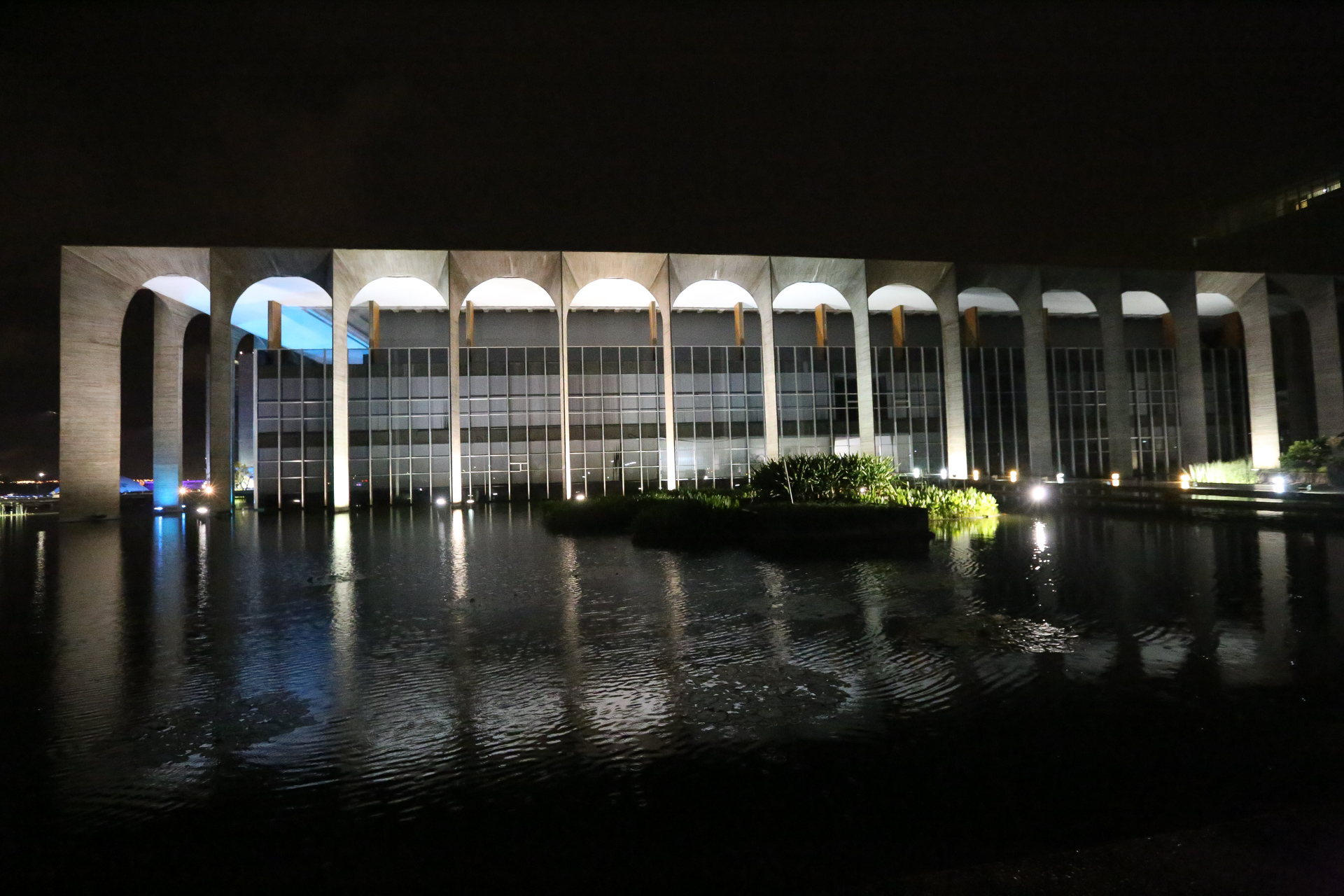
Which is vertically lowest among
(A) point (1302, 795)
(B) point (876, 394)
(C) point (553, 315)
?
(A) point (1302, 795)

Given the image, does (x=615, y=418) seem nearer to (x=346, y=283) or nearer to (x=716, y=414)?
(x=716, y=414)

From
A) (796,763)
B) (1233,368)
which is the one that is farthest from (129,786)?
(1233,368)

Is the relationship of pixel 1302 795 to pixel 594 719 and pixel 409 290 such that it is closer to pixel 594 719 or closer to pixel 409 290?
pixel 594 719

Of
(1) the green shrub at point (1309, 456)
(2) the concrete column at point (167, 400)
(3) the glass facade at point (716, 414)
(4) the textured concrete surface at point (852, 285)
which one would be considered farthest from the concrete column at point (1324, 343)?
(2) the concrete column at point (167, 400)

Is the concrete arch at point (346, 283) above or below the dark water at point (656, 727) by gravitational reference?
above

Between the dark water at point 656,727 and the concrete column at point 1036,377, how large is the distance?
88.0 ft

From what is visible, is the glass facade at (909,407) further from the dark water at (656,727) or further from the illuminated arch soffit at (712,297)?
the dark water at (656,727)

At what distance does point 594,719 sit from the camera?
4199mm

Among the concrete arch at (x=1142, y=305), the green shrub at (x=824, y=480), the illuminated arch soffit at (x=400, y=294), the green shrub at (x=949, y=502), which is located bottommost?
the green shrub at (x=949, y=502)

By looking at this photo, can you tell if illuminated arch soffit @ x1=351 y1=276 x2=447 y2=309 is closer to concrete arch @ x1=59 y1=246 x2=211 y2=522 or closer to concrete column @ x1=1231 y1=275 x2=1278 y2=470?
concrete arch @ x1=59 y1=246 x2=211 y2=522

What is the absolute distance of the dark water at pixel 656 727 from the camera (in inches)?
110

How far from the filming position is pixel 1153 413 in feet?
137

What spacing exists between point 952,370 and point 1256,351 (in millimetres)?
14615

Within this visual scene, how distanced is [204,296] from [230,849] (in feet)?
126
